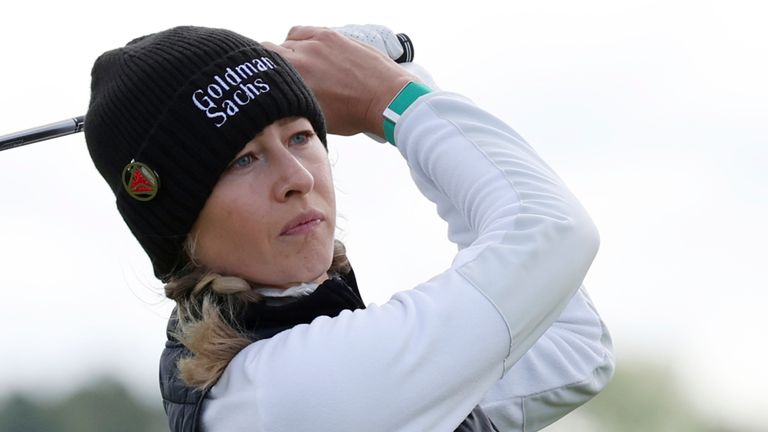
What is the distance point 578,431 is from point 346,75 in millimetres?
13967

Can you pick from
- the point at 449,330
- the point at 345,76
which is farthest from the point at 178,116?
the point at 449,330

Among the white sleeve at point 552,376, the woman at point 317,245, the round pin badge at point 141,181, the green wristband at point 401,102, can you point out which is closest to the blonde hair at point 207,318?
the woman at point 317,245

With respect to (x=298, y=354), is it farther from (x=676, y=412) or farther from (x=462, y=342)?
(x=676, y=412)

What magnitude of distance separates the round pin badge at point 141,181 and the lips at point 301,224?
0.22 meters

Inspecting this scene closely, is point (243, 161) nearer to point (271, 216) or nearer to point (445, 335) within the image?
point (271, 216)

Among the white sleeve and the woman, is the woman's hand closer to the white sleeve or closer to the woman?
the woman

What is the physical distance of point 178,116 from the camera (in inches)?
86.9

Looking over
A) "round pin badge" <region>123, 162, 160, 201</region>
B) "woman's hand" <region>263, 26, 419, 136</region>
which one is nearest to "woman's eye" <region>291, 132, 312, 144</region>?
"woman's hand" <region>263, 26, 419, 136</region>

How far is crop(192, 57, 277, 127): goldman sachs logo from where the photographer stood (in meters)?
2.20

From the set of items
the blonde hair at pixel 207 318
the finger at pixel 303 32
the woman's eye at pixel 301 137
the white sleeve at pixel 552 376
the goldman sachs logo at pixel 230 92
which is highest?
the finger at pixel 303 32

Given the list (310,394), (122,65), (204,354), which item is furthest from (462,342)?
(122,65)

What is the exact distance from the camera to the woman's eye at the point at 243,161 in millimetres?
2219

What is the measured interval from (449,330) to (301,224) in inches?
13.5

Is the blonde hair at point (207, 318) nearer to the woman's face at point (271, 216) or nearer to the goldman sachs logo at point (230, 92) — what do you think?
the woman's face at point (271, 216)
